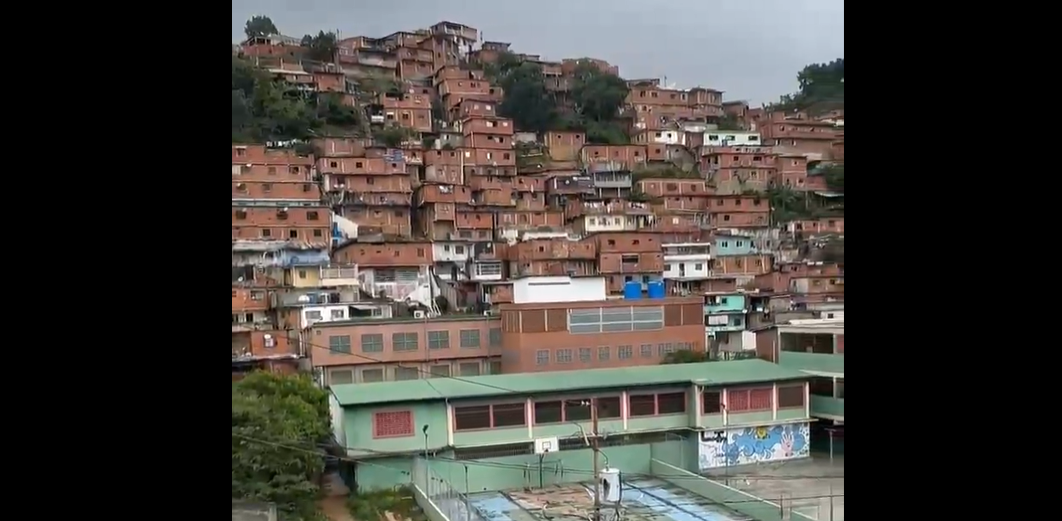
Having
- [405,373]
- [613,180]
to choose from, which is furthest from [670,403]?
[613,180]

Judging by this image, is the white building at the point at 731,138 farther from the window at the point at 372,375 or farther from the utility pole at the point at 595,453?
the window at the point at 372,375

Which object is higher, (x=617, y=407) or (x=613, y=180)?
(x=613, y=180)

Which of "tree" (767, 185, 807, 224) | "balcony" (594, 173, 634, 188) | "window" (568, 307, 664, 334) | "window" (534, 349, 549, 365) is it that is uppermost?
"balcony" (594, 173, 634, 188)

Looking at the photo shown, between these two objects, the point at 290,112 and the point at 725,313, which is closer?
the point at 290,112

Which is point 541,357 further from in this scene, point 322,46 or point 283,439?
point 322,46

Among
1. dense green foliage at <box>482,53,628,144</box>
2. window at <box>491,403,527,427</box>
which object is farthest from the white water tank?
dense green foliage at <box>482,53,628,144</box>

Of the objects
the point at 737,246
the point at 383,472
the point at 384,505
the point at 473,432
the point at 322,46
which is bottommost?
the point at 384,505

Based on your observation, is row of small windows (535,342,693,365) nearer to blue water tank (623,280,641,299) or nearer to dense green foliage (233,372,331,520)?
blue water tank (623,280,641,299)
